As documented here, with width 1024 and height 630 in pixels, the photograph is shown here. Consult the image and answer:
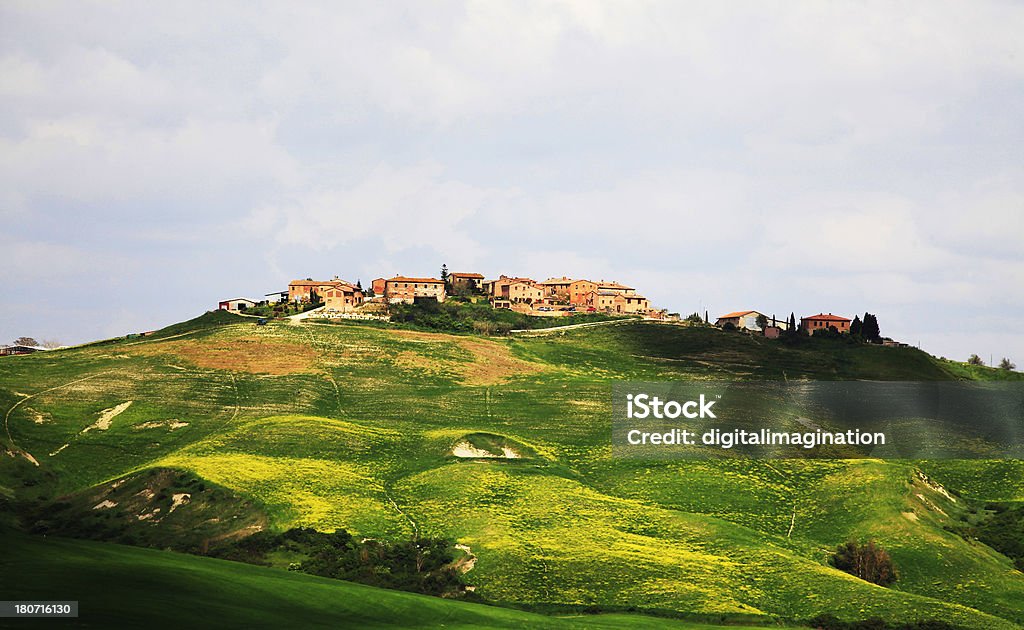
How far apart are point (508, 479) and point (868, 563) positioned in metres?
42.8

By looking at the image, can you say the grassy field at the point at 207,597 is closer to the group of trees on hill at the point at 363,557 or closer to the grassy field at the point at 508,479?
the group of trees on hill at the point at 363,557

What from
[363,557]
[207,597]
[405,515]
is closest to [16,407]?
[405,515]

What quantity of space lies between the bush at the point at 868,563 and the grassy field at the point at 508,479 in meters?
1.56

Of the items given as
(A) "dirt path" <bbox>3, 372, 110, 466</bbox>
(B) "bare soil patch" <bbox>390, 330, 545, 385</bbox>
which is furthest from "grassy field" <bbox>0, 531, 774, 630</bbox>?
(B) "bare soil patch" <bbox>390, 330, 545, 385</bbox>

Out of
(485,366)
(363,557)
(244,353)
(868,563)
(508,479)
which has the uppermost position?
(244,353)

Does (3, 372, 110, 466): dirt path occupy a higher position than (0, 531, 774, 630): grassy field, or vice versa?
(3, 372, 110, 466): dirt path

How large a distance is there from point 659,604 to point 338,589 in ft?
93.4

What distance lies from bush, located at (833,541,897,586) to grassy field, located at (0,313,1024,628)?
5.12 ft

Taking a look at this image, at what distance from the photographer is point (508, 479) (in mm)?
122438

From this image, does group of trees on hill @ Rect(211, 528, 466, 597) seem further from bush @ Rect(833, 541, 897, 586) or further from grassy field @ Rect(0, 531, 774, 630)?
bush @ Rect(833, 541, 897, 586)

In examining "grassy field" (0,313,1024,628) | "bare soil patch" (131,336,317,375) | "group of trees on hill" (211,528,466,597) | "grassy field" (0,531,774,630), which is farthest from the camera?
"bare soil patch" (131,336,317,375)

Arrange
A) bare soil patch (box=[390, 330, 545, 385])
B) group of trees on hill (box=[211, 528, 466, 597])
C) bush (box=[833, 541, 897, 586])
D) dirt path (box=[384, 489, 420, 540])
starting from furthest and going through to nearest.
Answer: bare soil patch (box=[390, 330, 545, 385]) → dirt path (box=[384, 489, 420, 540]) → bush (box=[833, 541, 897, 586]) → group of trees on hill (box=[211, 528, 466, 597])

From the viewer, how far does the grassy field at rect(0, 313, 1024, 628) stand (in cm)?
9250

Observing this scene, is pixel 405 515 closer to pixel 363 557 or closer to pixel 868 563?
pixel 363 557
